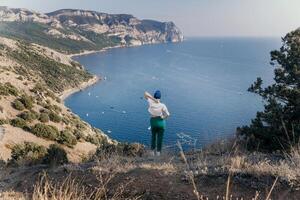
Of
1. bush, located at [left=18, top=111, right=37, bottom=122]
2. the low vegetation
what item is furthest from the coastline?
bush, located at [left=18, top=111, right=37, bottom=122]

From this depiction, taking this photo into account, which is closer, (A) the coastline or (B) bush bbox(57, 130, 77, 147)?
(B) bush bbox(57, 130, 77, 147)

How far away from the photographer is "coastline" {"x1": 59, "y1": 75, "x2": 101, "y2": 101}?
4686 inches

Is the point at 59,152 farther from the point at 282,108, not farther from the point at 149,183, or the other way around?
the point at 282,108

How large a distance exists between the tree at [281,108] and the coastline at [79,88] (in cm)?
9921

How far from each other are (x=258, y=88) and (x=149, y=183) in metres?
14.3

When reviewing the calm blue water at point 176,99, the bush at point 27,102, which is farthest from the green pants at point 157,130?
the calm blue water at point 176,99

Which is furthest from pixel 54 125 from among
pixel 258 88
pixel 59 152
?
pixel 59 152

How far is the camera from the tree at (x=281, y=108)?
14.6 m

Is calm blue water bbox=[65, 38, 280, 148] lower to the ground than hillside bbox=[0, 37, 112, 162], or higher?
lower

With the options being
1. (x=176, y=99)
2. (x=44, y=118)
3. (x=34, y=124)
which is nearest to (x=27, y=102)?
(x=44, y=118)

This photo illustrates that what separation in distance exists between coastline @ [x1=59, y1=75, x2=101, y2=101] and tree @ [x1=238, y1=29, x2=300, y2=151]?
99.2 metres

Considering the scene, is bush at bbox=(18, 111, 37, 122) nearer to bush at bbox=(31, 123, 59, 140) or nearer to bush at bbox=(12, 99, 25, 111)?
bush at bbox=(12, 99, 25, 111)

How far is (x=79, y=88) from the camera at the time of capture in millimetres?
134500

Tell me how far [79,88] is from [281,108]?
397 ft
